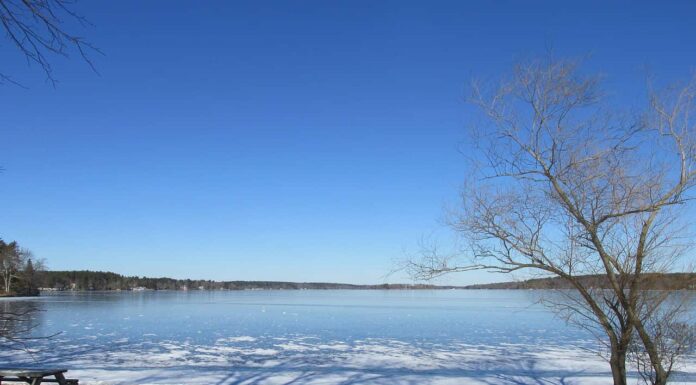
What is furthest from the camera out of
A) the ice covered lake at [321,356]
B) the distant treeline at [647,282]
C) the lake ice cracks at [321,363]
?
the ice covered lake at [321,356]

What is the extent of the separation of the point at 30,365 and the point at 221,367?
5.39 metres

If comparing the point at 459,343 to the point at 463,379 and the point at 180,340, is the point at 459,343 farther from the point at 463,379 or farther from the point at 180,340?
the point at 180,340

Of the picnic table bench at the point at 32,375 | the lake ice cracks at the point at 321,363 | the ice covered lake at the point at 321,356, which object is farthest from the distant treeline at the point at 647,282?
the picnic table bench at the point at 32,375

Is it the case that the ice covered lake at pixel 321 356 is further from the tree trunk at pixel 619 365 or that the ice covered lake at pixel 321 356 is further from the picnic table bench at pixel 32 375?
the tree trunk at pixel 619 365

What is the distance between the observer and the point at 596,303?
333 inches

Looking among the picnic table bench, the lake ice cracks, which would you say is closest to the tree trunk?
the lake ice cracks

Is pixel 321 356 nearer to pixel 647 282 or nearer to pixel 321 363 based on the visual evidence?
pixel 321 363

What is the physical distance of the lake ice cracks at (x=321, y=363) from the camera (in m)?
13.3

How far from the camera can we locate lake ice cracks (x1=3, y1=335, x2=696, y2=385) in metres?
13.3

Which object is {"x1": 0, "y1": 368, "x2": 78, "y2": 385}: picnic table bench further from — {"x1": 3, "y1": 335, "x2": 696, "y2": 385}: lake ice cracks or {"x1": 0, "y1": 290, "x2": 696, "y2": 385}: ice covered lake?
{"x1": 3, "y1": 335, "x2": 696, "y2": 385}: lake ice cracks

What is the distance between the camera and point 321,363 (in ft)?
54.7

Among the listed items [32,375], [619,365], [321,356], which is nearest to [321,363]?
[321,356]

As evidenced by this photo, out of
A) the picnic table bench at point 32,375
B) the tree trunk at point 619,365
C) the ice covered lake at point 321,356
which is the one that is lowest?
the ice covered lake at point 321,356

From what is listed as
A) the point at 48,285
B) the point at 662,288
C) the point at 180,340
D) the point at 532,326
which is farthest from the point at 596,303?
the point at 48,285
